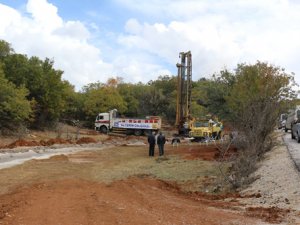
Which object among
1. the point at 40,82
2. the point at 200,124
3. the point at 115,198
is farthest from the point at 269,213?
the point at 40,82

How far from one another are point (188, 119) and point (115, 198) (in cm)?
3706

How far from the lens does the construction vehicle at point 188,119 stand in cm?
4631

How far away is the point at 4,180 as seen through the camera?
18.9 meters

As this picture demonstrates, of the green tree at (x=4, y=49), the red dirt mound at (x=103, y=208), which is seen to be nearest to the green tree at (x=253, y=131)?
the red dirt mound at (x=103, y=208)

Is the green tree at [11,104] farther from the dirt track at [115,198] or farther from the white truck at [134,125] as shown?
the dirt track at [115,198]

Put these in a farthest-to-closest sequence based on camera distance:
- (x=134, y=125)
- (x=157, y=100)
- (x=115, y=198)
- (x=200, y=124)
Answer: (x=157, y=100) → (x=134, y=125) → (x=200, y=124) → (x=115, y=198)

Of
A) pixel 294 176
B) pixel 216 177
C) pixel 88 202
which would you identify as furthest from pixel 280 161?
pixel 88 202

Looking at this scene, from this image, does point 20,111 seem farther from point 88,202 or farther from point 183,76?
point 88,202

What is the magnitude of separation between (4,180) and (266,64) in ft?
98.5

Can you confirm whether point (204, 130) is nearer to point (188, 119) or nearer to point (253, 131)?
point (188, 119)

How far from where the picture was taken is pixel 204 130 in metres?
46.0

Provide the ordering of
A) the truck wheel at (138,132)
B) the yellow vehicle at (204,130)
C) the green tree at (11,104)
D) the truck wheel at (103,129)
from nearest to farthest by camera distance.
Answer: the yellow vehicle at (204,130)
the green tree at (11,104)
the truck wheel at (138,132)
the truck wheel at (103,129)

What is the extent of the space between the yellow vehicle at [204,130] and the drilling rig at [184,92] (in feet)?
6.87

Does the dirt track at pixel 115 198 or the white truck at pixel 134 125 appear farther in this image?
the white truck at pixel 134 125
